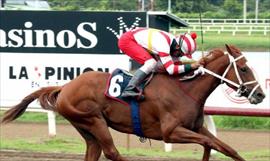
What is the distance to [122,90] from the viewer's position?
7.31 meters

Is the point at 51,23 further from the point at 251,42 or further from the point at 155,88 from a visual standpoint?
the point at 251,42

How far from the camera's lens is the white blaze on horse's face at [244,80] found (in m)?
6.91

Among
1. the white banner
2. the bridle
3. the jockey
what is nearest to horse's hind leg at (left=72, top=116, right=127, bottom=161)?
the jockey

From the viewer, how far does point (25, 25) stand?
11820 millimetres

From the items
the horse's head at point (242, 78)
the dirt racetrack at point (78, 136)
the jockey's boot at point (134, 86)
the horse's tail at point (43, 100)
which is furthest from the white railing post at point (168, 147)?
the horse's head at point (242, 78)

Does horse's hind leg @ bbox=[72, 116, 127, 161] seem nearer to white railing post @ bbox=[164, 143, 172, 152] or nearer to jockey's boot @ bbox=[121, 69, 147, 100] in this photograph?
jockey's boot @ bbox=[121, 69, 147, 100]

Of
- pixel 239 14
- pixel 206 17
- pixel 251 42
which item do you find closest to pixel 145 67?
pixel 251 42

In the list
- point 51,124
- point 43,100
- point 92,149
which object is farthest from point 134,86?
point 51,124

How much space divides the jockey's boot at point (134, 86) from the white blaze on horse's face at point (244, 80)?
81cm

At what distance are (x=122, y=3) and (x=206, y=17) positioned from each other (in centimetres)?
391

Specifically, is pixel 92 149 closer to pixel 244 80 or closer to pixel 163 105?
pixel 163 105

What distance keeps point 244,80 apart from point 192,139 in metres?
0.74

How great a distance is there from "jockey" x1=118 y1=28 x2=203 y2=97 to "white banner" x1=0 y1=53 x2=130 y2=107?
3.85 metres

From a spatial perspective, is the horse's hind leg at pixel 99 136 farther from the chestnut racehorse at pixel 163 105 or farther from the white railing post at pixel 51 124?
the white railing post at pixel 51 124
